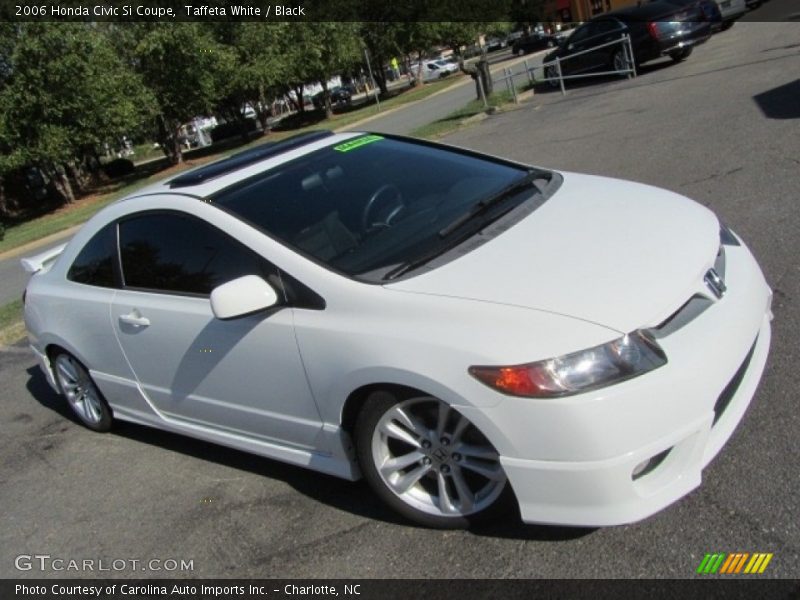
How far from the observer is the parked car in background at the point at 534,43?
5309 cm

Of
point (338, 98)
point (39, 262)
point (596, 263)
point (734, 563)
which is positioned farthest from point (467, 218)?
point (338, 98)

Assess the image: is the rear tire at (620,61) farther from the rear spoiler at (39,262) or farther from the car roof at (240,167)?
the rear spoiler at (39,262)

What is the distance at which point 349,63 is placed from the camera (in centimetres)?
4097

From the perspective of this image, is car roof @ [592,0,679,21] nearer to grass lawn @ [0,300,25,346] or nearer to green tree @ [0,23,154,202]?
grass lawn @ [0,300,25,346]

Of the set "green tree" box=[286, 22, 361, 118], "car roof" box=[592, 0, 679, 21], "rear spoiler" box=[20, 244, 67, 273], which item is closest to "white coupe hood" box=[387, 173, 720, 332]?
"rear spoiler" box=[20, 244, 67, 273]

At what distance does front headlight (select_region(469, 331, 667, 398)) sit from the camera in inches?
100

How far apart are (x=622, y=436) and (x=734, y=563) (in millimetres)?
610

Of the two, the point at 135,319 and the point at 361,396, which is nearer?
the point at 361,396

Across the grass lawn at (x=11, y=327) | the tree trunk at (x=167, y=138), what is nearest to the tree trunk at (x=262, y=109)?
the tree trunk at (x=167, y=138)

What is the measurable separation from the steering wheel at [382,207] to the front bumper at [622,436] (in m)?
1.22

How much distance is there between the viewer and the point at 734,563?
259 cm

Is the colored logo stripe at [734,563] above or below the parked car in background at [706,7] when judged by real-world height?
below

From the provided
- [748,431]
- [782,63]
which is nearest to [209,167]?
[748,431]

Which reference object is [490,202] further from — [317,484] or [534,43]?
[534,43]
